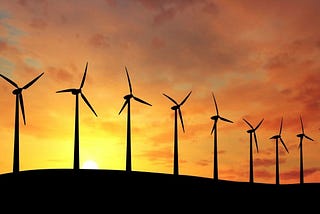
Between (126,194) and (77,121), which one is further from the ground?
(77,121)

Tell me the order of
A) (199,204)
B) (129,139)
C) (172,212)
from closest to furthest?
1. (172,212)
2. (199,204)
3. (129,139)

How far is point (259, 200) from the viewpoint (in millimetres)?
160000

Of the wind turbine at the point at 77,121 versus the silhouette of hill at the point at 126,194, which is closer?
the silhouette of hill at the point at 126,194

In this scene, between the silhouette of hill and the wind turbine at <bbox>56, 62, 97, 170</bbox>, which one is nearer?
the silhouette of hill

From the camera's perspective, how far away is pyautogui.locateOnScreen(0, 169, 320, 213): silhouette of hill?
12194 cm

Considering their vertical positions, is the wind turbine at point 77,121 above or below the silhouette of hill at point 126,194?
above

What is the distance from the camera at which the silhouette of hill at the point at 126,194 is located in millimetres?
121938

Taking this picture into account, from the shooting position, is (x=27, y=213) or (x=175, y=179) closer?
(x=27, y=213)

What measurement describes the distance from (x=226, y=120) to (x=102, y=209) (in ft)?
265

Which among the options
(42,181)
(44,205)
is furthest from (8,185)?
(44,205)

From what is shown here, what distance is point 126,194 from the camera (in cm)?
13475

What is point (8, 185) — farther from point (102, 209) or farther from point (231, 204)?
point (231, 204)

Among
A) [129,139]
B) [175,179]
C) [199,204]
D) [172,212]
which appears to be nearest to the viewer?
[172,212]

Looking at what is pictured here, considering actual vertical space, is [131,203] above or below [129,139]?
below
